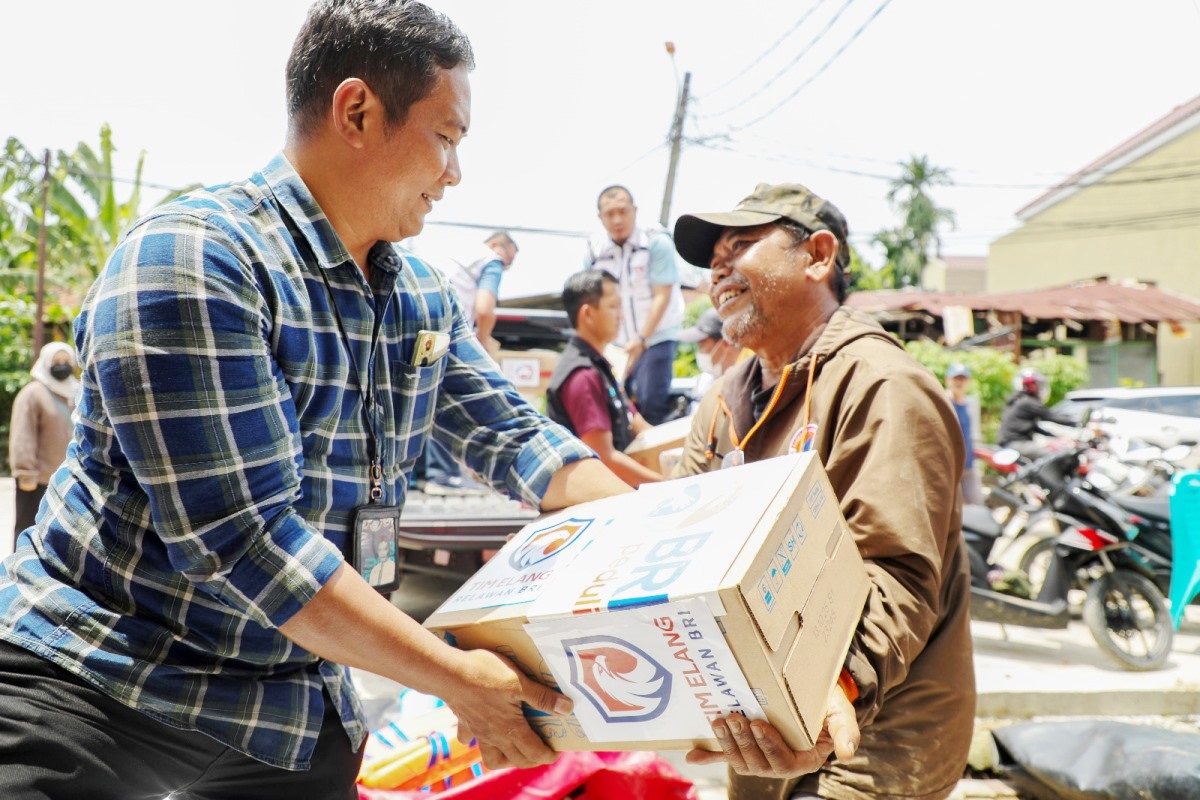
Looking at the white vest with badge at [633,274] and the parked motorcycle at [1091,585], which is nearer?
the parked motorcycle at [1091,585]

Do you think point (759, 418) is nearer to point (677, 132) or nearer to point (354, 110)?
point (354, 110)

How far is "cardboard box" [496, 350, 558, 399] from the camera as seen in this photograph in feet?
21.1

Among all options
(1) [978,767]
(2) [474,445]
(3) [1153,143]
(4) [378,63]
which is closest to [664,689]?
(2) [474,445]

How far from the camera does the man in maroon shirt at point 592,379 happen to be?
4340 millimetres

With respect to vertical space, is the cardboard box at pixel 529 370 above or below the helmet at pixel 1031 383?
above

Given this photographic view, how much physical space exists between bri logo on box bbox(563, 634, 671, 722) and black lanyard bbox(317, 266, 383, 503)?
1.62 feet

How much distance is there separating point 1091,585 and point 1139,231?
29412mm

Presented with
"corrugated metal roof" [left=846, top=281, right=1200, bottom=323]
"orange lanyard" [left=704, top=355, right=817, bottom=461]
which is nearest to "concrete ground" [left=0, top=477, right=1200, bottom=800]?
"orange lanyard" [left=704, top=355, right=817, bottom=461]

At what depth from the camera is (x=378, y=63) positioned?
5.08 ft

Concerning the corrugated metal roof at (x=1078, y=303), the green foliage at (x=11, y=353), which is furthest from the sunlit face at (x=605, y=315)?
the corrugated metal roof at (x=1078, y=303)

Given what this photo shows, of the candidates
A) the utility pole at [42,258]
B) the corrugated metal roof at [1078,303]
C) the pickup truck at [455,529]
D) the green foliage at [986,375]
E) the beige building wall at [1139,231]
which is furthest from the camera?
the beige building wall at [1139,231]

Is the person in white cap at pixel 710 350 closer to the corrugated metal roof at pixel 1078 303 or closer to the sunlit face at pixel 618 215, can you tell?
the sunlit face at pixel 618 215

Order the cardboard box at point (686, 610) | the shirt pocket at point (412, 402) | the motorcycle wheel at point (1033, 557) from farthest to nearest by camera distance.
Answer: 1. the motorcycle wheel at point (1033, 557)
2. the shirt pocket at point (412, 402)
3. the cardboard box at point (686, 610)

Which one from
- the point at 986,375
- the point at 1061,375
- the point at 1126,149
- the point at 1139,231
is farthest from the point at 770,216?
the point at 1139,231
